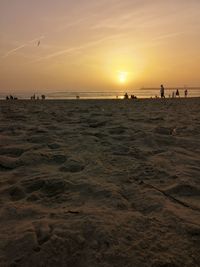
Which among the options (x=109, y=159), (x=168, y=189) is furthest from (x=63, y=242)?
(x=109, y=159)

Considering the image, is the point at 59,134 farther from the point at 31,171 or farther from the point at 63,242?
the point at 63,242

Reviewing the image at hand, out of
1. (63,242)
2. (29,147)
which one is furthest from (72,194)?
(29,147)

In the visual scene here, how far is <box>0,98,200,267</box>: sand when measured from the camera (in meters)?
1.58

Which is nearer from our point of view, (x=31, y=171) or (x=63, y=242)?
(x=63, y=242)

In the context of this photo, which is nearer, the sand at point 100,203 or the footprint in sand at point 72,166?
the sand at point 100,203

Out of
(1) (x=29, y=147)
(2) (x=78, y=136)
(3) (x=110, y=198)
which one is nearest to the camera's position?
(3) (x=110, y=198)

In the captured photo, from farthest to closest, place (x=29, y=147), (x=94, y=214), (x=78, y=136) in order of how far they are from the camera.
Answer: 1. (x=78, y=136)
2. (x=29, y=147)
3. (x=94, y=214)

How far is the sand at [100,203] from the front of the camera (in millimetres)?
1584

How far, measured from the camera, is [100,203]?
2.21 metres

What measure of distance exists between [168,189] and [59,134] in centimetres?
273

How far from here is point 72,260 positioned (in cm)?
154

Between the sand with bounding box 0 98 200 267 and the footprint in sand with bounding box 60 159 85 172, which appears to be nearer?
the sand with bounding box 0 98 200 267

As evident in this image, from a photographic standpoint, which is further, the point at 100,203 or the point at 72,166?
the point at 72,166

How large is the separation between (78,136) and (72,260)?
3.21 meters
